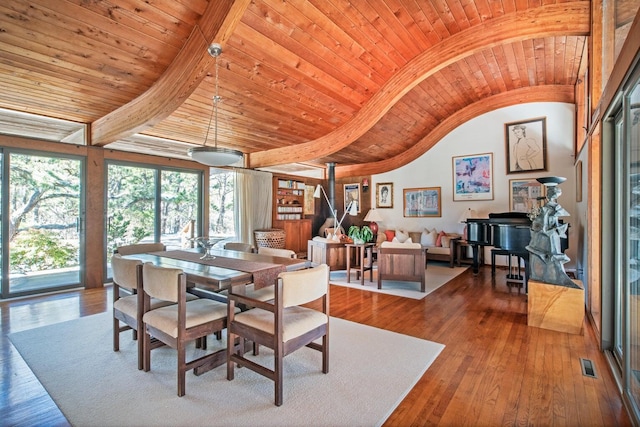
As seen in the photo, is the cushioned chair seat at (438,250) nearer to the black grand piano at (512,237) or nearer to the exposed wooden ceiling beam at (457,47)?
the black grand piano at (512,237)

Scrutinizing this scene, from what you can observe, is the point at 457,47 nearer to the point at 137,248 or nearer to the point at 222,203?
the point at 137,248

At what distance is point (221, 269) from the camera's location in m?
2.65

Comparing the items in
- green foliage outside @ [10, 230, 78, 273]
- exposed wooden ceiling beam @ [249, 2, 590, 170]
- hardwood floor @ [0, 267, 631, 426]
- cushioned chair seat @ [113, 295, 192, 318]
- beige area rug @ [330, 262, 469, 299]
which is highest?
exposed wooden ceiling beam @ [249, 2, 590, 170]

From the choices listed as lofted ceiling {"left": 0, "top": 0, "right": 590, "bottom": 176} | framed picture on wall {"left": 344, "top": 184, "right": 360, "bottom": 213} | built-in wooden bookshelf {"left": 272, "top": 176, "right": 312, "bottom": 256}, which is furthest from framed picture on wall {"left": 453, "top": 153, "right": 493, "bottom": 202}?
built-in wooden bookshelf {"left": 272, "top": 176, "right": 312, "bottom": 256}

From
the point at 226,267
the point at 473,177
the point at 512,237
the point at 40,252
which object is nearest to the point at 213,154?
the point at 226,267

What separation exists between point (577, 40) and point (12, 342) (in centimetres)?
862

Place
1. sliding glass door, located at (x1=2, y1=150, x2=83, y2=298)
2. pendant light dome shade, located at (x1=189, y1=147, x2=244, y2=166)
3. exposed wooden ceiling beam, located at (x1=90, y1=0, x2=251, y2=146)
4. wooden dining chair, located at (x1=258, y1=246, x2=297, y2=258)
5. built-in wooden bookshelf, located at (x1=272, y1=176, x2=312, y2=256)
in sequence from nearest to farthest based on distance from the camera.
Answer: pendant light dome shade, located at (x1=189, y1=147, x2=244, y2=166)
exposed wooden ceiling beam, located at (x1=90, y1=0, x2=251, y2=146)
wooden dining chair, located at (x1=258, y1=246, x2=297, y2=258)
sliding glass door, located at (x1=2, y1=150, x2=83, y2=298)
built-in wooden bookshelf, located at (x1=272, y1=176, x2=312, y2=256)

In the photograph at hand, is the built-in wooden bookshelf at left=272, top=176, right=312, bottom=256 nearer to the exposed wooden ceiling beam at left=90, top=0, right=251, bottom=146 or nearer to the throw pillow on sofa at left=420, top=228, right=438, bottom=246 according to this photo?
the throw pillow on sofa at left=420, top=228, right=438, bottom=246

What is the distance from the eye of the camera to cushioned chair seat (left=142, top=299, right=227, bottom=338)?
2.22 m

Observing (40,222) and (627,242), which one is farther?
(40,222)

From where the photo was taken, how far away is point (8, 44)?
3.11 metres

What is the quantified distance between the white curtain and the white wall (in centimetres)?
338

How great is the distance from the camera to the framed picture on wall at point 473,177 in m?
7.45

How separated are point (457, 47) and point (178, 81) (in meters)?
4.02
